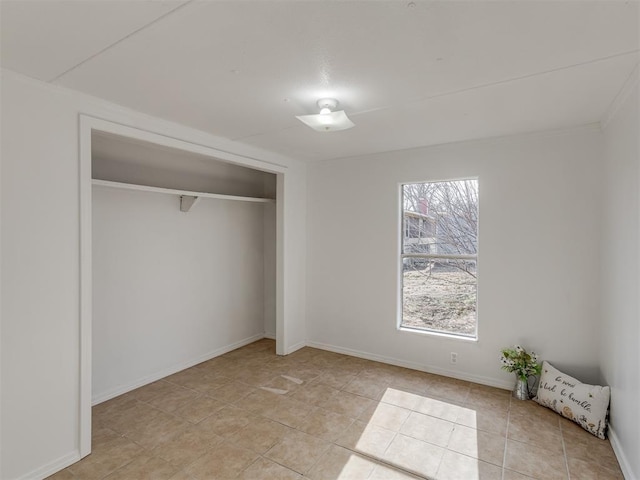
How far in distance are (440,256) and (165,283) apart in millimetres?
3017

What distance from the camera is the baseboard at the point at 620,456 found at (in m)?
2.13

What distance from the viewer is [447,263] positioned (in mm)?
3797

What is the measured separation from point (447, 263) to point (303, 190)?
205 centimetres

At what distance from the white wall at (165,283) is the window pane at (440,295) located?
85.5 inches

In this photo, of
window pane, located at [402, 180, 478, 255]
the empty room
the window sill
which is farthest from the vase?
window pane, located at [402, 180, 478, 255]

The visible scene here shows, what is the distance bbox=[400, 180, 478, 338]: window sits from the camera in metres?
3.68

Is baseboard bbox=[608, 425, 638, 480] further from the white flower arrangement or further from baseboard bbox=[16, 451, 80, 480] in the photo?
baseboard bbox=[16, 451, 80, 480]

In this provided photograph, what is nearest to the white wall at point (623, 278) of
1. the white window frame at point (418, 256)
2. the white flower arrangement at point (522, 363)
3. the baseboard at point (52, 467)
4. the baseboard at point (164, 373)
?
the white flower arrangement at point (522, 363)

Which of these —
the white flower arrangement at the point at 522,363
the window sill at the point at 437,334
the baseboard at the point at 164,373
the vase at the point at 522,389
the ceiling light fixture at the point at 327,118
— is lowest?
the baseboard at the point at 164,373

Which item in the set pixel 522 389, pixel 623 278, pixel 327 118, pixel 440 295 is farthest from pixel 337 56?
pixel 522 389

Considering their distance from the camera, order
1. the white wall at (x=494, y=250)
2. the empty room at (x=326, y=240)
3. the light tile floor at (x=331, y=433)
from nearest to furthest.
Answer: the empty room at (x=326, y=240) → the light tile floor at (x=331, y=433) → the white wall at (x=494, y=250)

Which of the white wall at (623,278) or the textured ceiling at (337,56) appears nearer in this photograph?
the textured ceiling at (337,56)

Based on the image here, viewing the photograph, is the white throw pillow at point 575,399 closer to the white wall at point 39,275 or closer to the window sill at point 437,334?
the window sill at point 437,334

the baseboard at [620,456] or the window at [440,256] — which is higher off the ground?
the window at [440,256]
